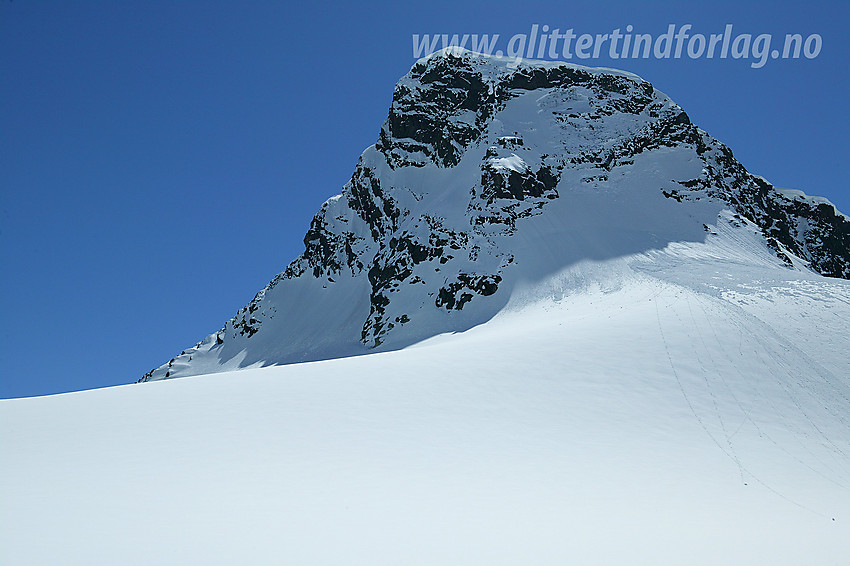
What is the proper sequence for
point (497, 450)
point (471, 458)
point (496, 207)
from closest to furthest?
1. point (471, 458)
2. point (497, 450)
3. point (496, 207)

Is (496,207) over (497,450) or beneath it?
over

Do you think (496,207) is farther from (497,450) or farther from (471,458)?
(471,458)

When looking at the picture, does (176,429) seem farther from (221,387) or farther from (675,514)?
(675,514)

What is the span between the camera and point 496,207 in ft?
185

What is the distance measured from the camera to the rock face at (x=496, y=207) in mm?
49594

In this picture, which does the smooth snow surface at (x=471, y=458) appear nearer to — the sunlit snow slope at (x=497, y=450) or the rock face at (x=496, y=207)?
the sunlit snow slope at (x=497, y=450)

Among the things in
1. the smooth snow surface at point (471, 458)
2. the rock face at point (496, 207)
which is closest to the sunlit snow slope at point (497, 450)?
the smooth snow surface at point (471, 458)

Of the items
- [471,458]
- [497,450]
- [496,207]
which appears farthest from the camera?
[496,207]

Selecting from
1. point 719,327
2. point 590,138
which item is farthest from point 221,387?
point 590,138

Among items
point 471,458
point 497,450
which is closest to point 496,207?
point 497,450

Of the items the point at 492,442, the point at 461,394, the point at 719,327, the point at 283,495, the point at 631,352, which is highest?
the point at 719,327

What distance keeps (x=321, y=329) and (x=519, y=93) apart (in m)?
44.6

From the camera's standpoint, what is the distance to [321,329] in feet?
242

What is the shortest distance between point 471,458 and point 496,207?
48486 mm
